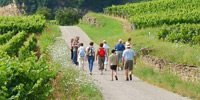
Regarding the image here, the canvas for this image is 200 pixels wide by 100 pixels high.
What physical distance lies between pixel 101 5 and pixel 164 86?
125147 mm

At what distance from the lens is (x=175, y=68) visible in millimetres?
18172

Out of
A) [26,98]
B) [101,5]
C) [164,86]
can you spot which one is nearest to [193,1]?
[164,86]

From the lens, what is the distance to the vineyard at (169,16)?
29900mm

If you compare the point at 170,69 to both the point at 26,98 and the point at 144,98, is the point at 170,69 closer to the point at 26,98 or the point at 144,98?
the point at 144,98

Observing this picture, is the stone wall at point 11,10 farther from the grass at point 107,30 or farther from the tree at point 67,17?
the grass at point 107,30

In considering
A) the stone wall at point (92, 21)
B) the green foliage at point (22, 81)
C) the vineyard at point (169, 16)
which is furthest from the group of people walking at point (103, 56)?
the stone wall at point (92, 21)

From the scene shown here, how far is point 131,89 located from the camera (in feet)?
54.3

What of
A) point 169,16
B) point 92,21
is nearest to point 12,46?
point 169,16

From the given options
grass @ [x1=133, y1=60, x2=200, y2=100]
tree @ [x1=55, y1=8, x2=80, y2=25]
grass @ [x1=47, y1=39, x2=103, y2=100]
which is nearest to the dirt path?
grass @ [x1=133, y1=60, x2=200, y2=100]

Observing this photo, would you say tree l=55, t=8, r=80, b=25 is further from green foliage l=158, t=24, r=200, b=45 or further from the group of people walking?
the group of people walking

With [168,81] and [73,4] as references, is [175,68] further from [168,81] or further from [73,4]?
[73,4]

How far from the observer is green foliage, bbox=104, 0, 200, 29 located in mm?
42688

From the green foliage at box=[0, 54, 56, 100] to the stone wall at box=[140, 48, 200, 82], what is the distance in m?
7.44

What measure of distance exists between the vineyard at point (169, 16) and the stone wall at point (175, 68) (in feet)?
23.6
